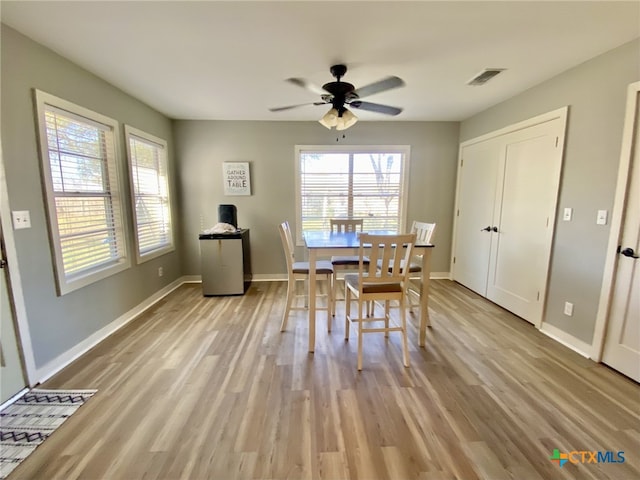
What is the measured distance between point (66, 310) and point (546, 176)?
14.2 feet

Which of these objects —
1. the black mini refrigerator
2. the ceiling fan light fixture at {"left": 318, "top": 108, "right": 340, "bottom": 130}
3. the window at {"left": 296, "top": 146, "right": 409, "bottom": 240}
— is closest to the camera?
the ceiling fan light fixture at {"left": 318, "top": 108, "right": 340, "bottom": 130}

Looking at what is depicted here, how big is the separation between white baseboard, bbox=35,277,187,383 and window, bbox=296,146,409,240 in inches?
84.9

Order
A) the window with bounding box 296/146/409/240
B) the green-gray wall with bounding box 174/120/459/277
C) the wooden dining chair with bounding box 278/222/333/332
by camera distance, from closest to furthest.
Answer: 1. the wooden dining chair with bounding box 278/222/333/332
2. the green-gray wall with bounding box 174/120/459/277
3. the window with bounding box 296/146/409/240

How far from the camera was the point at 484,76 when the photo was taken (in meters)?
2.49

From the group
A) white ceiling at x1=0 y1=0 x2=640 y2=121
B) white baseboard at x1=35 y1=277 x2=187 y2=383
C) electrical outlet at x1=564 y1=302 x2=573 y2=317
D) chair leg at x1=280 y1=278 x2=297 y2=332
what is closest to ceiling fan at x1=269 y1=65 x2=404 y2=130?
white ceiling at x1=0 y1=0 x2=640 y2=121

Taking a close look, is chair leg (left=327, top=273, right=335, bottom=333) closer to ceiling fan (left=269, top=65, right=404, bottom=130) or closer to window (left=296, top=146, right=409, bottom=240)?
ceiling fan (left=269, top=65, right=404, bottom=130)

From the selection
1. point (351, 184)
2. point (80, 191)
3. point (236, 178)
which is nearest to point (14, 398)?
point (80, 191)

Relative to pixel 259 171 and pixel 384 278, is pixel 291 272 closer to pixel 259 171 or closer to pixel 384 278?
pixel 384 278

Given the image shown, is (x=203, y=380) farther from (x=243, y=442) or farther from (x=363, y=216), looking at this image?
(x=363, y=216)

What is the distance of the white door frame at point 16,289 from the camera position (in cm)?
167

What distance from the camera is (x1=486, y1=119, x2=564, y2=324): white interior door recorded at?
2559 millimetres

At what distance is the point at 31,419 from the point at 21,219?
1.22 m

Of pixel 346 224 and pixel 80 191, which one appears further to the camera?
pixel 346 224

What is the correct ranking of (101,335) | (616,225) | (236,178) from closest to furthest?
(616,225), (101,335), (236,178)
